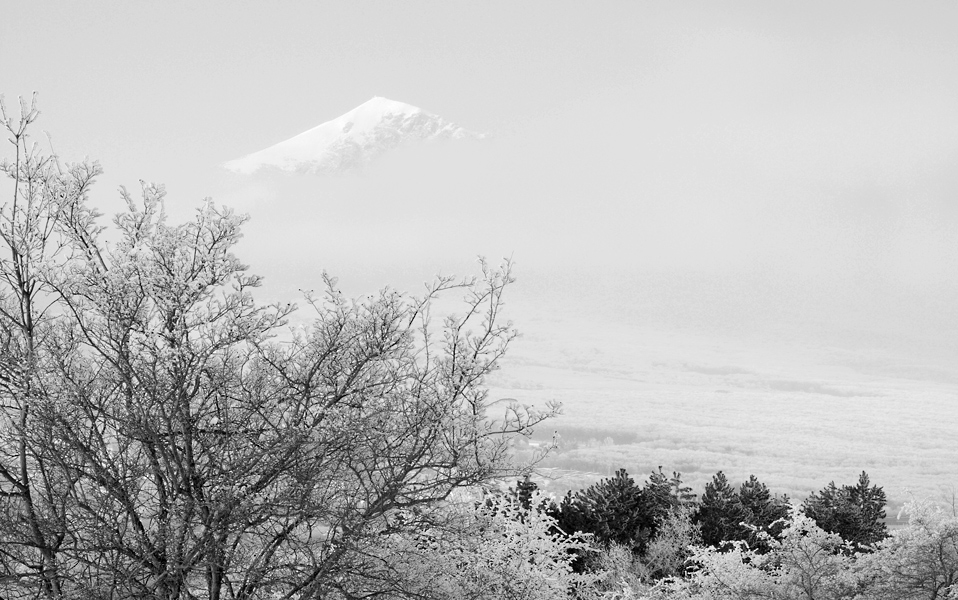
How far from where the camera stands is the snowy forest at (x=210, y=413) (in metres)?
5.41

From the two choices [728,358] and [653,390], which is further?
[728,358]

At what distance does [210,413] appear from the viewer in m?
5.72

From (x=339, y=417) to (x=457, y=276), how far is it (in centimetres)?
153

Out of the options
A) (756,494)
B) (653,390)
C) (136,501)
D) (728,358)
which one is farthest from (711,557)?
(728,358)

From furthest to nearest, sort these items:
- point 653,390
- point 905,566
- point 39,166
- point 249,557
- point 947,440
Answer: point 653,390 → point 947,440 → point 905,566 → point 39,166 → point 249,557

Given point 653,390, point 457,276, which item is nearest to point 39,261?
point 457,276

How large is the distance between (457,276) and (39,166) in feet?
10.8

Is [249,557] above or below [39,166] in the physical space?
below

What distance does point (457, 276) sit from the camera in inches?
257

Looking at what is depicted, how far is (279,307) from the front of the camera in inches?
238

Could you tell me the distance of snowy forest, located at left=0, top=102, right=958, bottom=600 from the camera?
5406mm

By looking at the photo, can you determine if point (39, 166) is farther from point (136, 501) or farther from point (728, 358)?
point (728, 358)

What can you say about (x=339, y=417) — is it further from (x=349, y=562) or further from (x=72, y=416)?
(x=72, y=416)

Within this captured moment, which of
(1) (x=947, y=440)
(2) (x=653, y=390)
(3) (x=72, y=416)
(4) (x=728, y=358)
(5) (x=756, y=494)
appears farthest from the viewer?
(4) (x=728, y=358)
